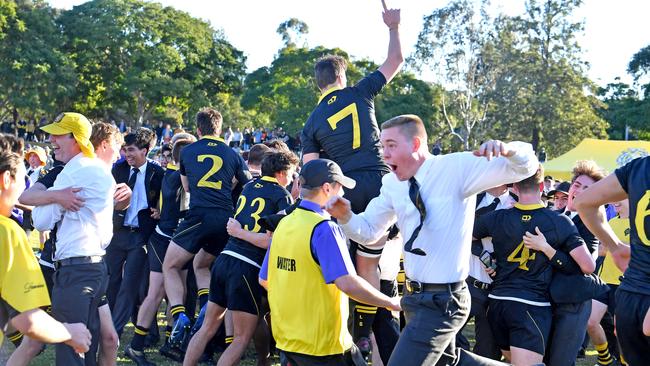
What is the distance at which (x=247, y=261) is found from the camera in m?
7.04

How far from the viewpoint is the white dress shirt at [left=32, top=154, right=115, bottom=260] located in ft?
19.2

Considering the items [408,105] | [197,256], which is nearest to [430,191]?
[197,256]

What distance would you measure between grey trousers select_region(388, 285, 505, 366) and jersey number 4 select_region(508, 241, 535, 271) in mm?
1430

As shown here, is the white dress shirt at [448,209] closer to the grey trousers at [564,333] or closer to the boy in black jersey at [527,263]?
the boy in black jersey at [527,263]

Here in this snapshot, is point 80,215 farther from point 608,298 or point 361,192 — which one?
point 608,298

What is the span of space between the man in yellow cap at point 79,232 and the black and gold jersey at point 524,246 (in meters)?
3.08

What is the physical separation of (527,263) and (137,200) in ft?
15.4

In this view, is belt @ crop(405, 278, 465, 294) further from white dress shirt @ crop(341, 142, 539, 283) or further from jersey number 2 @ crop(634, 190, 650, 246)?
jersey number 2 @ crop(634, 190, 650, 246)

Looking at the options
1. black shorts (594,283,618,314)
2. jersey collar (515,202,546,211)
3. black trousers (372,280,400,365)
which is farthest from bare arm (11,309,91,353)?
black shorts (594,283,618,314)

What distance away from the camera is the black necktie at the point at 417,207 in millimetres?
4676

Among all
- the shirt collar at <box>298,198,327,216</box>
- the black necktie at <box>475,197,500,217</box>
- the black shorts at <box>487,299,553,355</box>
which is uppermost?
the shirt collar at <box>298,198,327,216</box>

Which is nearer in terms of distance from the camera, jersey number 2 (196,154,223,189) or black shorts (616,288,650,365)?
black shorts (616,288,650,365)

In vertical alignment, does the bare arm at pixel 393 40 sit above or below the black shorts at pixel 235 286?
above

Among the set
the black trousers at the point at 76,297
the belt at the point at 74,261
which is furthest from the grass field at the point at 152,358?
the belt at the point at 74,261
